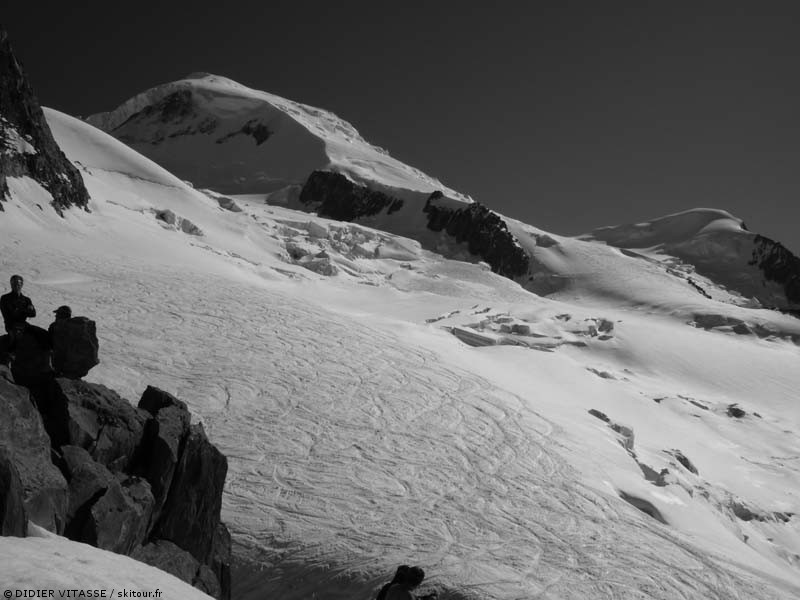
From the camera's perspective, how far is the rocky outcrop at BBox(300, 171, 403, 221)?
101m

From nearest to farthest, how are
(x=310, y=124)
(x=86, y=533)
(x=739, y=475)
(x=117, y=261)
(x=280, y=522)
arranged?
(x=86, y=533) < (x=280, y=522) < (x=739, y=475) < (x=117, y=261) < (x=310, y=124)

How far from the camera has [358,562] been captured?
38.7 feet

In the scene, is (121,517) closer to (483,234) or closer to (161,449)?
(161,449)

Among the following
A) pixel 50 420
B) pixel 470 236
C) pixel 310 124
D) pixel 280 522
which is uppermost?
pixel 310 124

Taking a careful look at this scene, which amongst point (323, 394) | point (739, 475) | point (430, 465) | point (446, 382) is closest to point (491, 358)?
point (446, 382)

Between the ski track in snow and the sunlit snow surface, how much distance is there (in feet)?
0.18

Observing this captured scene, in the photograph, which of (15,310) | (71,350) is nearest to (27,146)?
(15,310)

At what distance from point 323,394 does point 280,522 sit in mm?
6823

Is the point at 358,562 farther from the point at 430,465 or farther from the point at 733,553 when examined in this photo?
the point at 733,553

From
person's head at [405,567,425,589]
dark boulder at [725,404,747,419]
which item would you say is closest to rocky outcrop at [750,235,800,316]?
dark boulder at [725,404,747,419]

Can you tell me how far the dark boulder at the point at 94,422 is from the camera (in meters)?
8.65

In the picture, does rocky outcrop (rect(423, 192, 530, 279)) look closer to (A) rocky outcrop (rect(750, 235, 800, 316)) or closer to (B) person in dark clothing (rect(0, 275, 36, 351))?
(A) rocky outcrop (rect(750, 235, 800, 316))

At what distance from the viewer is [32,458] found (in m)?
7.46

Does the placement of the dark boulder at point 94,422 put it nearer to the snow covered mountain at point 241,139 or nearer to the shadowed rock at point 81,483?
the shadowed rock at point 81,483
